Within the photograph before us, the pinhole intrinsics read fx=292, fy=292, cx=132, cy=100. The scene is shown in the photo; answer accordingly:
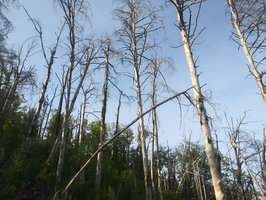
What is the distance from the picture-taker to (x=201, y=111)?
509cm

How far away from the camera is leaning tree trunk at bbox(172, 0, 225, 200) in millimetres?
4496

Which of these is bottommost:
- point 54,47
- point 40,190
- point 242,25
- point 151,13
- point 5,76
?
point 40,190

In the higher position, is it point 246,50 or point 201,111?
point 246,50

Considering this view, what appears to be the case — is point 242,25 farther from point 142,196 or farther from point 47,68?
point 47,68

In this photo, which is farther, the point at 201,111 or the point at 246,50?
the point at 246,50

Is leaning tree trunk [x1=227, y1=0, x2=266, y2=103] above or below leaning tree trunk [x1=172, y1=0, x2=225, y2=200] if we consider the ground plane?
above

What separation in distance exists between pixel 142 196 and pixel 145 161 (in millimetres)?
1955

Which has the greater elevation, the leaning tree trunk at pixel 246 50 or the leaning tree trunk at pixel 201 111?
the leaning tree trunk at pixel 246 50

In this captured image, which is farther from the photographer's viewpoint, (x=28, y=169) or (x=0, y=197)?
(x=28, y=169)

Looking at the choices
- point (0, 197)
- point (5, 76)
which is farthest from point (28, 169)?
point (5, 76)

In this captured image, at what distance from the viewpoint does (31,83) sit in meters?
17.2

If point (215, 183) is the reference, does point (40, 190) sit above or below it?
above

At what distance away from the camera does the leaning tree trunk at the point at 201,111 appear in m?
4.50

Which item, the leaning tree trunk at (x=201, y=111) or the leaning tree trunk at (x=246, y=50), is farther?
the leaning tree trunk at (x=246, y=50)
